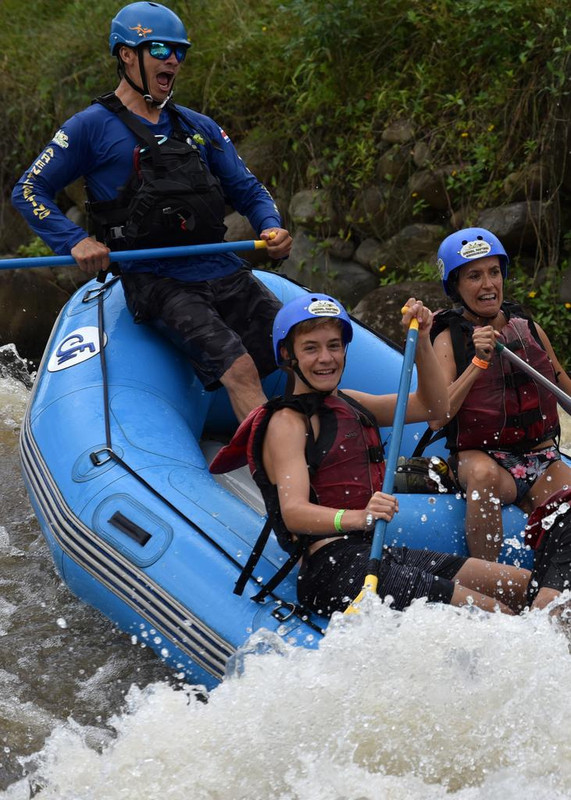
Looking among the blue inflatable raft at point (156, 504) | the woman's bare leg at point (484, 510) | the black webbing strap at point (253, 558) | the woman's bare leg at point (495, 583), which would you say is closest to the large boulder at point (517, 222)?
the blue inflatable raft at point (156, 504)

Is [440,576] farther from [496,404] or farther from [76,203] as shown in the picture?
[76,203]

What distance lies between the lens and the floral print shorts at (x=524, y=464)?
390 centimetres

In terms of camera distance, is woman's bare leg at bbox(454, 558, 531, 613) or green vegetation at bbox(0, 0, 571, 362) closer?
woman's bare leg at bbox(454, 558, 531, 613)

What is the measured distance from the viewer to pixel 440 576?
11.3 feet

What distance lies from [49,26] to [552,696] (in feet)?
27.7

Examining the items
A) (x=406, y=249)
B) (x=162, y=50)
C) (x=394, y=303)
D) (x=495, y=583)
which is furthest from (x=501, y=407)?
(x=406, y=249)

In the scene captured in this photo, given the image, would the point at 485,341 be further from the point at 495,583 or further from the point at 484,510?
the point at 495,583

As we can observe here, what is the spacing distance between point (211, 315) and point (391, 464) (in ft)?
4.56

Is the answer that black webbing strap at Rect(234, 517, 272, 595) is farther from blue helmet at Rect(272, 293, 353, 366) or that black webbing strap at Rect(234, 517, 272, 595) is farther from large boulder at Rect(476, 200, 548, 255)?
large boulder at Rect(476, 200, 548, 255)

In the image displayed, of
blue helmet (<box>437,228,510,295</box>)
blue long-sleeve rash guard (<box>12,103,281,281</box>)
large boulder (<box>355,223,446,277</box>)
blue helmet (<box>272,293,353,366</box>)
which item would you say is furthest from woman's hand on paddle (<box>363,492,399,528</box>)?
large boulder (<box>355,223,446,277</box>)

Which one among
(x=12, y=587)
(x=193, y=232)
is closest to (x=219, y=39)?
(x=193, y=232)

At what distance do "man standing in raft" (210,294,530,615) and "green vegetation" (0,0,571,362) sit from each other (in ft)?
11.5

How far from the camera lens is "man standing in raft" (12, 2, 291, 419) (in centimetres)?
451

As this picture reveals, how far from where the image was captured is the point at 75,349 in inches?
187
